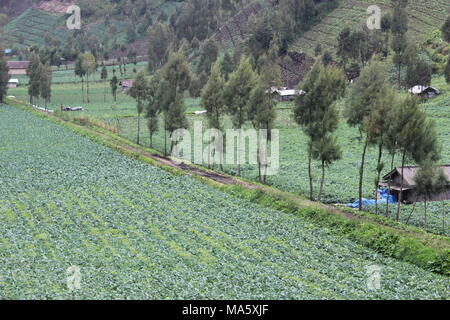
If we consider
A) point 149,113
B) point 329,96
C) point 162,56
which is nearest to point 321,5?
point 162,56

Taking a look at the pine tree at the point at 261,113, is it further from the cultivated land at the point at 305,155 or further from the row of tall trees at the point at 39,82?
the row of tall trees at the point at 39,82

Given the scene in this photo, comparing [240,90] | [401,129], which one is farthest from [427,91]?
[401,129]

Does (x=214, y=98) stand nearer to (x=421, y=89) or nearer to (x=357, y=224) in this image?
(x=357, y=224)

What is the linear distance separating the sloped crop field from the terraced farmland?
309 feet

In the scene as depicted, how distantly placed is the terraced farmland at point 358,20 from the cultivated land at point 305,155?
2879 cm

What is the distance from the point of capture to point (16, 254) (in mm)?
37312

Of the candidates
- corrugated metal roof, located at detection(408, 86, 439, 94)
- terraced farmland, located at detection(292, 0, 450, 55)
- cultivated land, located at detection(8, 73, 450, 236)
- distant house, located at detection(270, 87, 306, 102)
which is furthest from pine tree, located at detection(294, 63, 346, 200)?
terraced farmland, located at detection(292, 0, 450, 55)

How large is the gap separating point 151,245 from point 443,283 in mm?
16137

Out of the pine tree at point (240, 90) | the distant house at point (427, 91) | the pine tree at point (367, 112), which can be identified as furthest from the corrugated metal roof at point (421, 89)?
the pine tree at point (367, 112)

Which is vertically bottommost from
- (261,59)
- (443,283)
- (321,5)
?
(443,283)

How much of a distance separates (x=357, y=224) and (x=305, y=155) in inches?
1287

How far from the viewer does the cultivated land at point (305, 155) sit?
176ft

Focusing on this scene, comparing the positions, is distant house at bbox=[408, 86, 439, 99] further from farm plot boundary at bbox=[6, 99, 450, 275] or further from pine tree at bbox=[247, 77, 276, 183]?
farm plot boundary at bbox=[6, 99, 450, 275]
